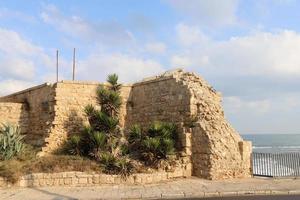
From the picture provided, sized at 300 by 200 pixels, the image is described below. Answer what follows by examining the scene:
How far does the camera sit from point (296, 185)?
46.3ft

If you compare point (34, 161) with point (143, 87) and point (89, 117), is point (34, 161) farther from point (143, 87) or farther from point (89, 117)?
point (143, 87)

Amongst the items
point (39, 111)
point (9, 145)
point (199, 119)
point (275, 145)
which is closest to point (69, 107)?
point (39, 111)

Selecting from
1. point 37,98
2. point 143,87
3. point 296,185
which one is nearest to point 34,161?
point 37,98

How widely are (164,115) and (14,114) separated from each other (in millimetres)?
7307

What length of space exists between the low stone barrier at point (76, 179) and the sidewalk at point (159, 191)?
0.40 metres

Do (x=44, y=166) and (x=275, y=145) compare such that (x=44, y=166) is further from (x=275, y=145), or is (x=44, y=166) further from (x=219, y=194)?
(x=275, y=145)

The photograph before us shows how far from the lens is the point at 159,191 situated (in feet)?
42.7

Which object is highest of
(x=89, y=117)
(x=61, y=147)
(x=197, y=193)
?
(x=89, y=117)

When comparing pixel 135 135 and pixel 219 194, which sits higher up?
pixel 135 135

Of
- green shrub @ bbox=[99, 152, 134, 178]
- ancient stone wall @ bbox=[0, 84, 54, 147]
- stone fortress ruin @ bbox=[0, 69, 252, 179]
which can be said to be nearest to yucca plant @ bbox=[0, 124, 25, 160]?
stone fortress ruin @ bbox=[0, 69, 252, 179]

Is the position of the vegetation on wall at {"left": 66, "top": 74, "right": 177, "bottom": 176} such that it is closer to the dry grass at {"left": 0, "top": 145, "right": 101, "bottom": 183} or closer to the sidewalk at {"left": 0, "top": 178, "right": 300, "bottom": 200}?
the dry grass at {"left": 0, "top": 145, "right": 101, "bottom": 183}

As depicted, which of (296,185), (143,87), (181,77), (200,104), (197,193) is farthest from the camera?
(143,87)

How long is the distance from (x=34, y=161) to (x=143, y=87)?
6831 mm

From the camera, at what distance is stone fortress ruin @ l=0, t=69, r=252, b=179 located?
1616 centimetres
